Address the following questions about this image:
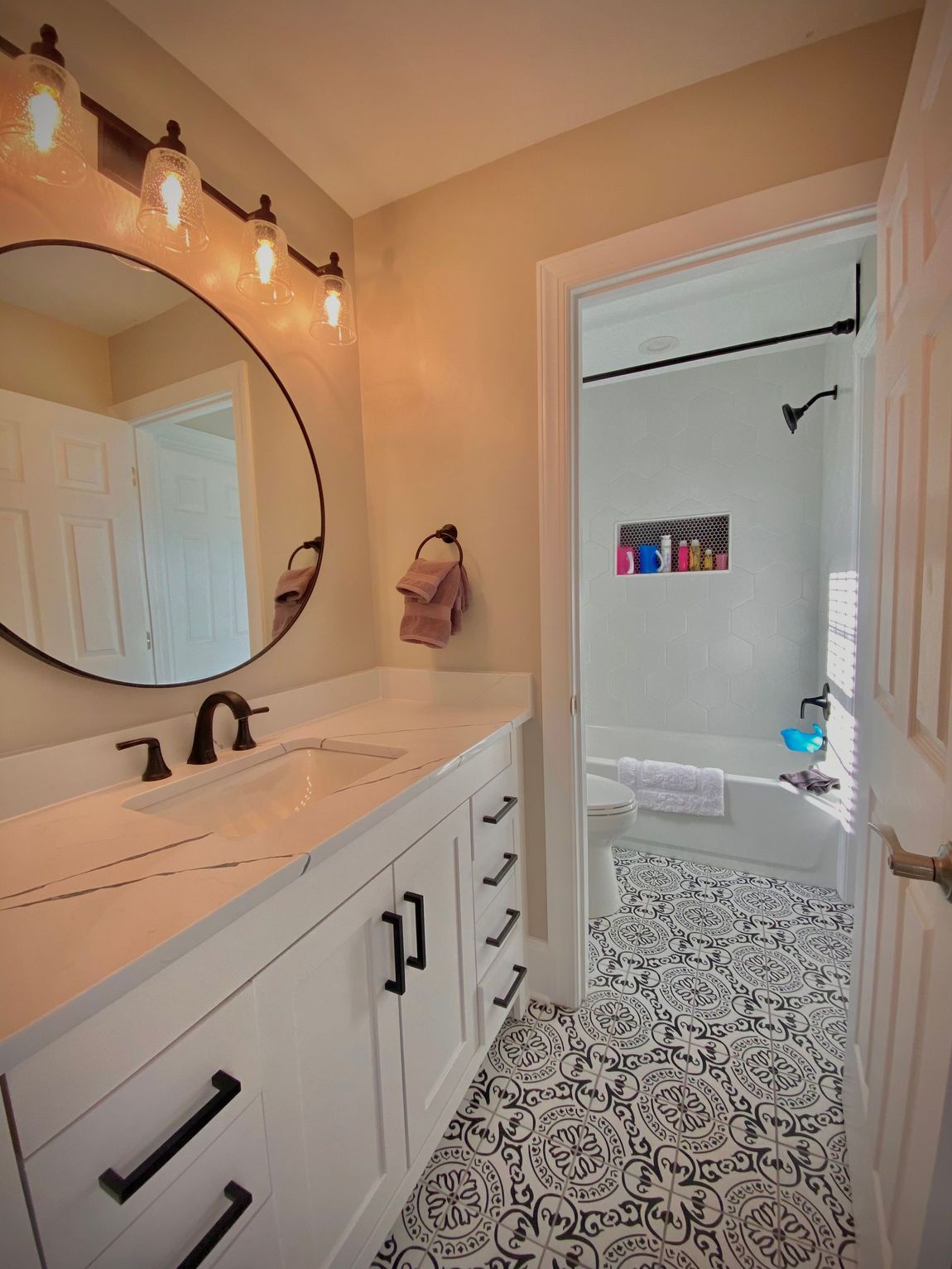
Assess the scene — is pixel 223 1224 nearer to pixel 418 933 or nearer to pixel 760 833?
pixel 418 933

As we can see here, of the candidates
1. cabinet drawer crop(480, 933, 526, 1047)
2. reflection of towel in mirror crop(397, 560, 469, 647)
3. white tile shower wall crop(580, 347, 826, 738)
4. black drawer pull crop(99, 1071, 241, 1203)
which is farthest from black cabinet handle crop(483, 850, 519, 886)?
white tile shower wall crop(580, 347, 826, 738)

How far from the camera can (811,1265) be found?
0.96m

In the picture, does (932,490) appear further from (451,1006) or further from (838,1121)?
(838,1121)

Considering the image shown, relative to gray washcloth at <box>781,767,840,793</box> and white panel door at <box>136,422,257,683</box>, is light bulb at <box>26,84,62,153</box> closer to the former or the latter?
white panel door at <box>136,422,257,683</box>

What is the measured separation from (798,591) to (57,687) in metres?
3.10

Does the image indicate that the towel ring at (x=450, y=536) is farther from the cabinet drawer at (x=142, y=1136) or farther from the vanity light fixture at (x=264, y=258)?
the cabinet drawer at (x=142, y=1136)

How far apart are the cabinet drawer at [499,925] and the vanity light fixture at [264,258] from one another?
159 centimetres

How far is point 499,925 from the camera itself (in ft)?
4.49

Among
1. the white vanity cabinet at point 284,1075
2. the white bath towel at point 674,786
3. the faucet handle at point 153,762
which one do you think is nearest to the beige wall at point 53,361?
the faucet handle at point 153,762

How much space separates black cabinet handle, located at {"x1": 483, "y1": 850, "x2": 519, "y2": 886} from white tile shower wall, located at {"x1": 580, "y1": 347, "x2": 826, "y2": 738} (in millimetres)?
1523

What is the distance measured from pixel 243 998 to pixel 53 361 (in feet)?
3.60

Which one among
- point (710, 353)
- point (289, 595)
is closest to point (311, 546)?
point (289, 595)

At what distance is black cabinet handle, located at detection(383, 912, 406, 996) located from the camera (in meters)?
0.90

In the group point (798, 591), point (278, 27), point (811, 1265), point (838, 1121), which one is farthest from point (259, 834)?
point (798, 591)
